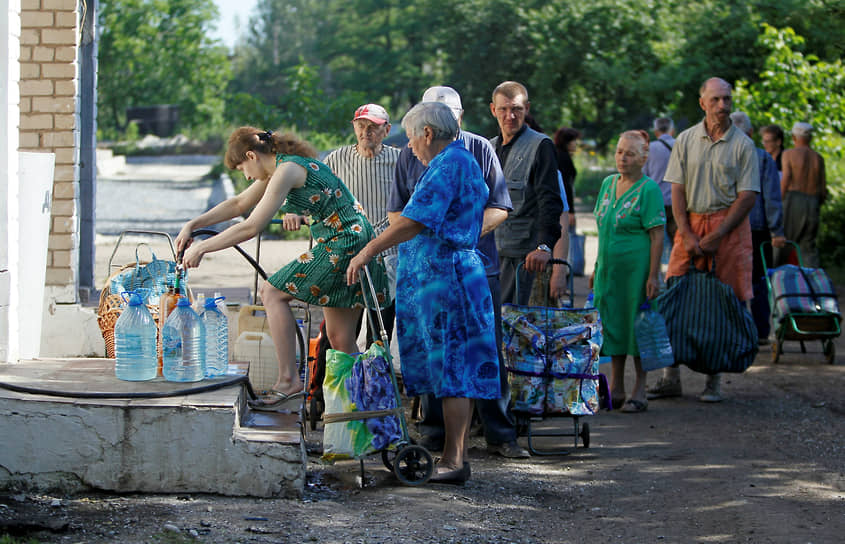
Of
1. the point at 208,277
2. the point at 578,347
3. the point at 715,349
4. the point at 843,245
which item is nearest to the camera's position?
the point at 578,347

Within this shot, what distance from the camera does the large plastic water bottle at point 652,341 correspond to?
724 centimetres

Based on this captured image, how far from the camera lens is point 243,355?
6.24 meters

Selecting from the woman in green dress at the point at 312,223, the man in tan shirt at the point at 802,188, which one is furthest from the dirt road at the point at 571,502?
the man in tan shirt at the point at 802,188

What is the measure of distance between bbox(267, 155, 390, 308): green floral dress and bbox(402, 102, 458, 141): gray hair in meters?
0.69

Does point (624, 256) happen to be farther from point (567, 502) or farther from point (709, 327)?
point (567, 502)

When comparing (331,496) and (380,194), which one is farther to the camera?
(380,194)

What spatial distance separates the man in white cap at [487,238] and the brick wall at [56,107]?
3.19 metres

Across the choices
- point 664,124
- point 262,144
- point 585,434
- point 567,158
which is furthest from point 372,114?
point 664,124

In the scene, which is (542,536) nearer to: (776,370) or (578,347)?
(578,347)

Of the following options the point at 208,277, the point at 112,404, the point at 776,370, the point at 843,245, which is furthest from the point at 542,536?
the point at 843,245

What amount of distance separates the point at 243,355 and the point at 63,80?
2.99 meters

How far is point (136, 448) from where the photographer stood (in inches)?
184

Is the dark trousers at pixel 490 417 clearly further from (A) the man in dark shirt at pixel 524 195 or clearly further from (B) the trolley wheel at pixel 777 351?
(B) the trolley wheel at pixel 777 351

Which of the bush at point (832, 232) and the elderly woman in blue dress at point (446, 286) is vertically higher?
the bush at point (832, 232)
